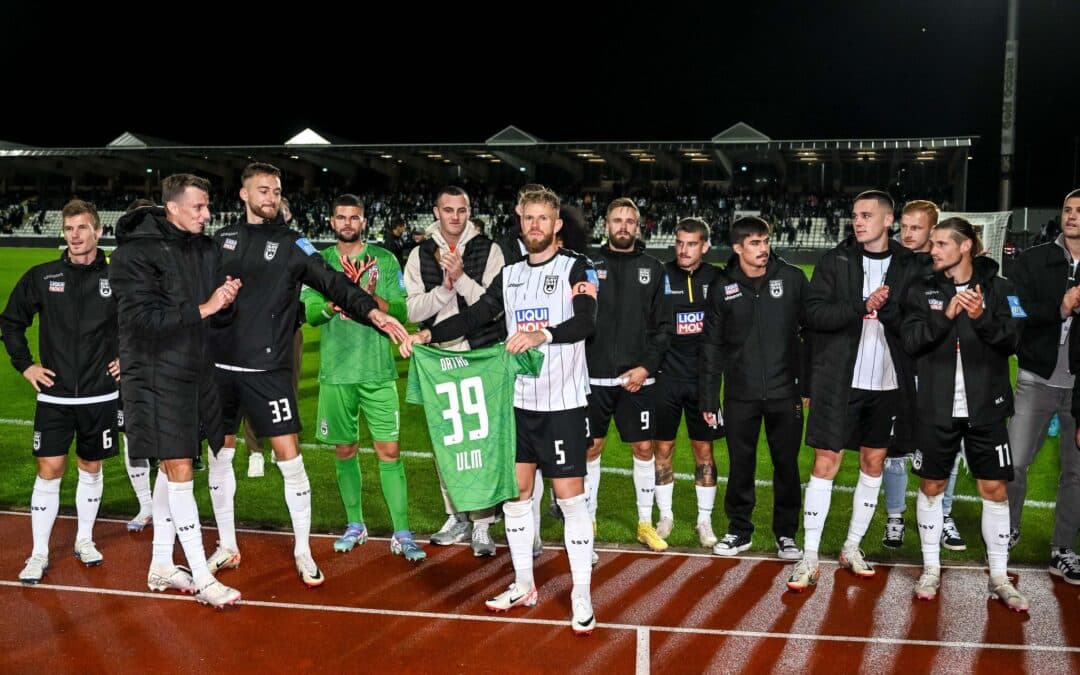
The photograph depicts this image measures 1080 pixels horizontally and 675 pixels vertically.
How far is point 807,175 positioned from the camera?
159ft

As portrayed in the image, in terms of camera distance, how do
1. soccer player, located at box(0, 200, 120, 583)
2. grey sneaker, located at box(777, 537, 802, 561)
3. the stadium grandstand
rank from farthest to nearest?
the stadium grandstand, grey sneaker, located at box(777, 537, 802, 561), soccer player, located at box(0, 200, 120, 583)

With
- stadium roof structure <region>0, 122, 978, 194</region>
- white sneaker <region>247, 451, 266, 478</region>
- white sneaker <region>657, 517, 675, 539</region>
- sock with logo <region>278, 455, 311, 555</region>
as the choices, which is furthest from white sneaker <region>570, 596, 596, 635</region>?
stadium roof structure <region>0, 122, 978, 194</region>

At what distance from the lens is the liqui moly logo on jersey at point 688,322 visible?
707 centimetres

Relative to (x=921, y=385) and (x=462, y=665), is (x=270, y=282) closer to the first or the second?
(x=462, y=665)

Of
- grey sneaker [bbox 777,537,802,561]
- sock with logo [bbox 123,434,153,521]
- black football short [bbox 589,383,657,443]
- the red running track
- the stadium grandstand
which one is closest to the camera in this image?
the red running track

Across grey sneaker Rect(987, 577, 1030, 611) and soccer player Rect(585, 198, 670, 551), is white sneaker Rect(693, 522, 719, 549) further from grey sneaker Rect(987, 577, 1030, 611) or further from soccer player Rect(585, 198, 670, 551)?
grey sneaker Rect(987, 577, 1030, 611)

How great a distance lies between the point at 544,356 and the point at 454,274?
1.06 meters

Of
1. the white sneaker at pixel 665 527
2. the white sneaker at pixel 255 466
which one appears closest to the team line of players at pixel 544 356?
the white sneaker at pixel 665 527

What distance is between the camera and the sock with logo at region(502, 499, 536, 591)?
549 centimetres

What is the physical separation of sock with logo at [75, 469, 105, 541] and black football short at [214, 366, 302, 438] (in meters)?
1.26

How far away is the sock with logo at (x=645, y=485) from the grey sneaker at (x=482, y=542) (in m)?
1.17

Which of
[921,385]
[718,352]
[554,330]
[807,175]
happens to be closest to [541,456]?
[554,330]

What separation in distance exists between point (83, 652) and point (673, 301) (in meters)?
4.58

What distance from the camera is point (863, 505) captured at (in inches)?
243
